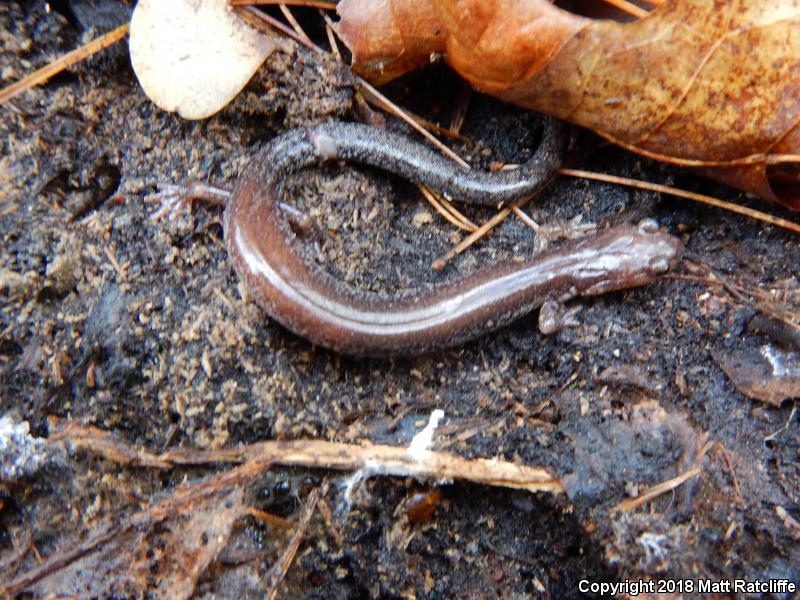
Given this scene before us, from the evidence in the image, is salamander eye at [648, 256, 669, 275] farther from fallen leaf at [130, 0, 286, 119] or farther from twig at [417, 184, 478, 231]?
fallen leaf at [130, 0, 286, 119]

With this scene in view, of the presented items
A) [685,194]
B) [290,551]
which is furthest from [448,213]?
[290,551]

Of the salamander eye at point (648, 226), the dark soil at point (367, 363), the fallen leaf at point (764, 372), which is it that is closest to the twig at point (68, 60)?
the dark soil at point (367, 363)

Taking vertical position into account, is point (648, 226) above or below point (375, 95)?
below

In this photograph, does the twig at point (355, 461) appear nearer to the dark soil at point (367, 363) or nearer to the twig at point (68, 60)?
the dark soil at point (367, 363)

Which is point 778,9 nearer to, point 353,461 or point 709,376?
point 709,376

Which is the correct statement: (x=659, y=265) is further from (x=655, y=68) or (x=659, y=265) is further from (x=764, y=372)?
(x=655, y=68)

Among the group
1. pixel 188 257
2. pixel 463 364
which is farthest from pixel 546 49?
pixel 188 257
